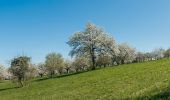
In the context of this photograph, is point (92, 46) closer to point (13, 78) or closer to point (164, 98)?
point (13, 78)

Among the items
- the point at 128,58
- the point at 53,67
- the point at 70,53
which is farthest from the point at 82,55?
the point at 128,58

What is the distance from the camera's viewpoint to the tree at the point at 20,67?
64438 millimetres

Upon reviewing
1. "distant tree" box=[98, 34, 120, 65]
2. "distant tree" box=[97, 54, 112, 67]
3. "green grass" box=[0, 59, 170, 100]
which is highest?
"distant tree" box=[98, 34, 120, 65]

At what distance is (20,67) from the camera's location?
64625 millimetres

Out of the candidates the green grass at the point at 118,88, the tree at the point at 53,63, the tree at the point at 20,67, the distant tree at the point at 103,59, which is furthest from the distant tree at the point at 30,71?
the tree at the point at 53,63

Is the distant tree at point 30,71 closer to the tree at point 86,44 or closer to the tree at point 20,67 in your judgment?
the tree at point 20,67

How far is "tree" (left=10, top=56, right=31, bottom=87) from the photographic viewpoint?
6444 cm

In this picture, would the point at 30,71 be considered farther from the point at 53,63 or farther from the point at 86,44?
the point at 53,63

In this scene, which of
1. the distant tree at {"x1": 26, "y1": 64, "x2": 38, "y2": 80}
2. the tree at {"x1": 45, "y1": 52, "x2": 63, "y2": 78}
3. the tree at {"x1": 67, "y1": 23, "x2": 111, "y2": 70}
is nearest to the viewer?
the distant tree at {"x1": 26, "y1": 64, "x2": 38, "y2": 80}

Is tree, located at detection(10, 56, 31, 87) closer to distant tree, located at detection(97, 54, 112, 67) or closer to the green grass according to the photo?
the green grass

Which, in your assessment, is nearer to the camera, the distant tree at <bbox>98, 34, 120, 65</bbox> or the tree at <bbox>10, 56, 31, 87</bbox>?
the tree at <bbox>10, 56, 31, 87</bbox>

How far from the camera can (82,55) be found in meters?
92.8

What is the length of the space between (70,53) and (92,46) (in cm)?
698

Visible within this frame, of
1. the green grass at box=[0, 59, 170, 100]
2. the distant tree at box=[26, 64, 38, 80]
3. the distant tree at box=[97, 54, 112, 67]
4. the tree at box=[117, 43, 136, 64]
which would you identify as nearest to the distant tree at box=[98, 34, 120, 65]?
the distant tree at box=[97, 54, 112, 67]
